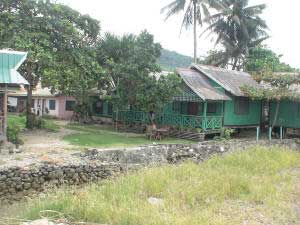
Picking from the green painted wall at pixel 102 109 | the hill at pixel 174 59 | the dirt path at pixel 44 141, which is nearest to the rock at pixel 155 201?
the dirt path at pixel 44 141

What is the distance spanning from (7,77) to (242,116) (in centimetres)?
1561

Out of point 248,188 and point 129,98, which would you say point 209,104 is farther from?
point 248,188

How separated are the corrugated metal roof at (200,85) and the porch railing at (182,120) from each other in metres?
1.26

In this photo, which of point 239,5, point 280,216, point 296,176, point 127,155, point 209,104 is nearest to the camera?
point 280,216

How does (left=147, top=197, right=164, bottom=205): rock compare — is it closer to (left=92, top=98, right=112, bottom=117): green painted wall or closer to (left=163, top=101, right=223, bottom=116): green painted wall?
(left=163, top=101, right=223, bottom=116): green painted wall

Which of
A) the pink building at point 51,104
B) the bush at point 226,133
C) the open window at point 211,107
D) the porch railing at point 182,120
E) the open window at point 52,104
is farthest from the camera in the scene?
the open window at point 52,104

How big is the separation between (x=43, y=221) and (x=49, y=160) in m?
6.52

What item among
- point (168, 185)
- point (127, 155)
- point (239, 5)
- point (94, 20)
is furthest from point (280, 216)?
point (239, 5)

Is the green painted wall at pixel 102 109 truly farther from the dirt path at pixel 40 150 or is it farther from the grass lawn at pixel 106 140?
the dirt path at pixel 40 150

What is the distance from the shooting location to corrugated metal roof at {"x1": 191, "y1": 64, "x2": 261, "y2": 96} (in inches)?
1015

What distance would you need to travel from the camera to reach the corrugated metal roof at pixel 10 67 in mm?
17812

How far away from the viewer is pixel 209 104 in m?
26.6

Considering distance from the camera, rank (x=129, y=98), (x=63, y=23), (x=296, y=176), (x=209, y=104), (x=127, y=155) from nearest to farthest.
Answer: (x=296, y=176)
(x=127, y=155)
(x=63, y=23)
(x=129, y=98)
(x=209, y=104)

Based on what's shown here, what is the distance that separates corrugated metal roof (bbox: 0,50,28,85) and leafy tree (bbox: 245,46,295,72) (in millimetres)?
24398
